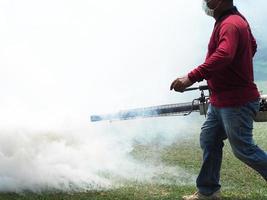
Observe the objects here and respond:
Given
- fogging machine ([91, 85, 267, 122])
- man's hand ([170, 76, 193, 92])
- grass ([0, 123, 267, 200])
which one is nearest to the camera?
man's hand ([170, 76, 193, 92])

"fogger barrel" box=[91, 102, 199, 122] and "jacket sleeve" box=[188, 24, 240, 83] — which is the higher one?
"jacket sleeve" box=[188, 24, 240, 83]

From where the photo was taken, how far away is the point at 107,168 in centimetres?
1040

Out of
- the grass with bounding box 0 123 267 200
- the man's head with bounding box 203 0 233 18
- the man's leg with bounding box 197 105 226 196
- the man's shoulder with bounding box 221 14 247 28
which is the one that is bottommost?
the grass with bounding box 0 123 267 200

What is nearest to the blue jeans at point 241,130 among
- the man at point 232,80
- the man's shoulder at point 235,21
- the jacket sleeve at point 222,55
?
the man at point 232,80

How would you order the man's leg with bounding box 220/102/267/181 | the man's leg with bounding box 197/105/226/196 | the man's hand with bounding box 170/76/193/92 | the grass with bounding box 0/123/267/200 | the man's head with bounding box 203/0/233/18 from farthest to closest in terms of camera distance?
the grass with bounding box 0/123/267/200
the man's leg with bounding box 197/105/226/196
the man's head with bounding box 203/0/233/18
the man's leg with bounding box 220/102/267/181
the man's hand with bounding box 170/76/193/92

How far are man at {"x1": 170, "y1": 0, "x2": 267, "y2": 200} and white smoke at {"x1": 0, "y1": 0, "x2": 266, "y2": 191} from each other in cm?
234

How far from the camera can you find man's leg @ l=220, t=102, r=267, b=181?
7215 millimetres

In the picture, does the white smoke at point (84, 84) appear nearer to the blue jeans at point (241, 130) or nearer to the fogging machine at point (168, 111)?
the fogging machine at point (168, 111)

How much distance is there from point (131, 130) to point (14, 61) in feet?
16.3

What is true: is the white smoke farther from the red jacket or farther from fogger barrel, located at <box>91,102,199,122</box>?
the red jacket

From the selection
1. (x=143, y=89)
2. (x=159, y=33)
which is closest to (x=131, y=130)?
(x=143, y=89)

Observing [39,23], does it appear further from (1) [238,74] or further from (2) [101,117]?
(1) [238,74]

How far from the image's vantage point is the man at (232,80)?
693 centimetres

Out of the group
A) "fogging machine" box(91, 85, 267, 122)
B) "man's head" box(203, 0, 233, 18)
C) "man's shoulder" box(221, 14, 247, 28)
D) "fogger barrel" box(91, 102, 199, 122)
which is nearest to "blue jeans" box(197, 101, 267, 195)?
"fogging machine" box(91, 85, 267, 122)
